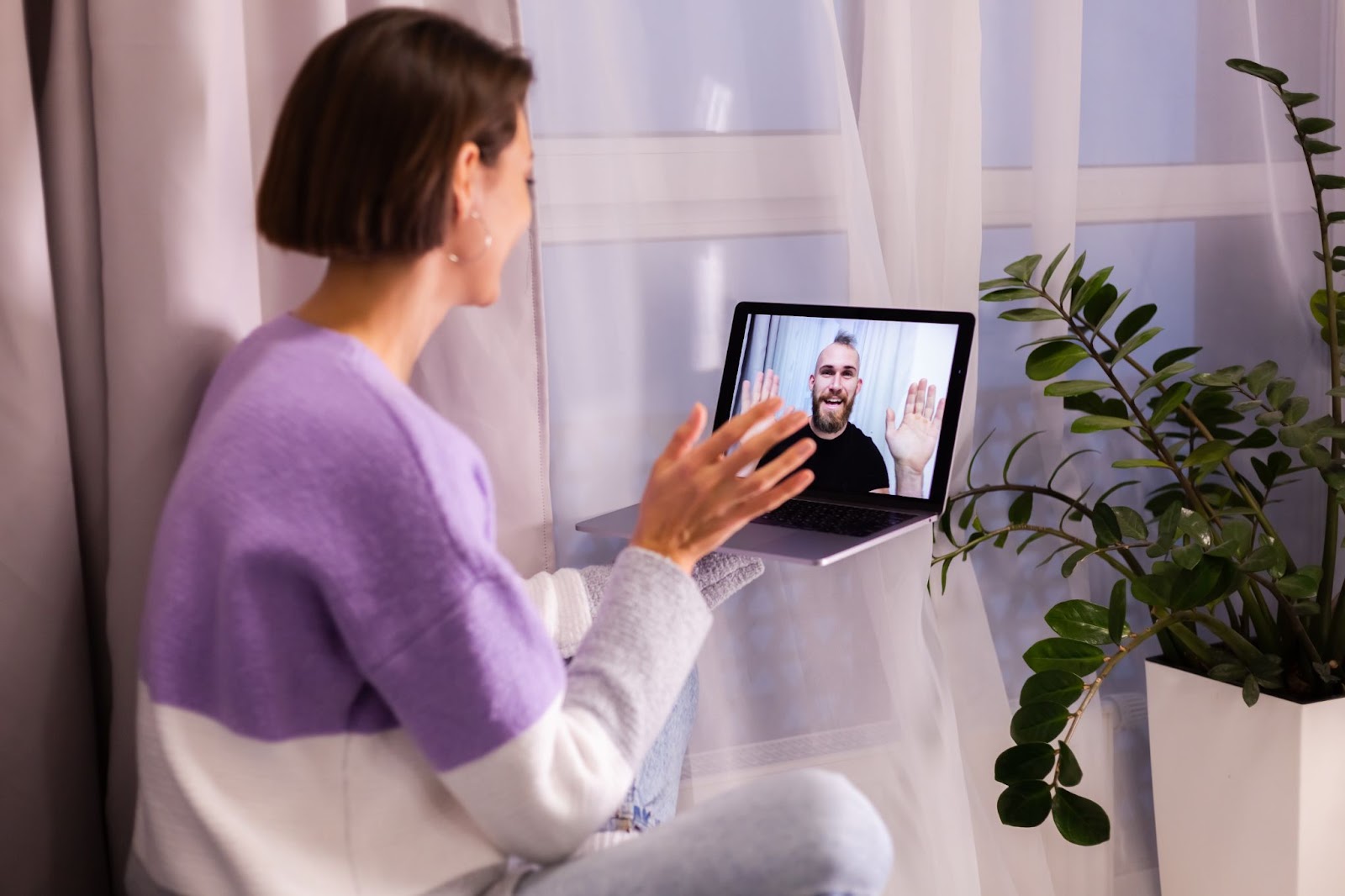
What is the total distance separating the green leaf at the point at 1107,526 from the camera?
134cm

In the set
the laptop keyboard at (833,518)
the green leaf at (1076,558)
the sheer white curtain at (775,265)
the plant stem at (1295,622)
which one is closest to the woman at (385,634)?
the laptop keyboard at (833,518)

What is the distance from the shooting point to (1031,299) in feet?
4.99

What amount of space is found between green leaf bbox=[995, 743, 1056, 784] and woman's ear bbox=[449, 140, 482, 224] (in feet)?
2.77

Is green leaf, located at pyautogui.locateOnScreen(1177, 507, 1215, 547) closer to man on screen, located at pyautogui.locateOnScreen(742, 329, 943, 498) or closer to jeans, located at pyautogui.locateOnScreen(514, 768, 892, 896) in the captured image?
man on screen, located at pyautogui.locateOnScreen(742, 329, 943, 498)

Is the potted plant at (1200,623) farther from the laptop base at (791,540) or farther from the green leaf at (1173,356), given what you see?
the laptop base at (791,540)

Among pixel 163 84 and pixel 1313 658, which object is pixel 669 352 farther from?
pixel 1313 658

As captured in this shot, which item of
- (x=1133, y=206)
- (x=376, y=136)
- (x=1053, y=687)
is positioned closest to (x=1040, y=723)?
(x=1053, y=687)

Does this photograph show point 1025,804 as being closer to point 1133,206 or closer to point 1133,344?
point 1133,344

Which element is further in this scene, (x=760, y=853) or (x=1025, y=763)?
(x=1025, y=763)

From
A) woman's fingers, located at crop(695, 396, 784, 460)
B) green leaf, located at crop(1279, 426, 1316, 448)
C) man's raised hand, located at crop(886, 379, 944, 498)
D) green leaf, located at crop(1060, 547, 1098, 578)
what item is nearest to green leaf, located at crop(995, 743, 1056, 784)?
green leaf, located at crop(1060, 547, 1098, 578)

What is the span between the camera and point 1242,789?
1.42 metres

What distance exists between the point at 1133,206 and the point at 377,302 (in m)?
1.15

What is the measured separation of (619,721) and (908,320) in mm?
617

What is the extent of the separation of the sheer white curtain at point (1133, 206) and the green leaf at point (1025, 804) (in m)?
0.31
